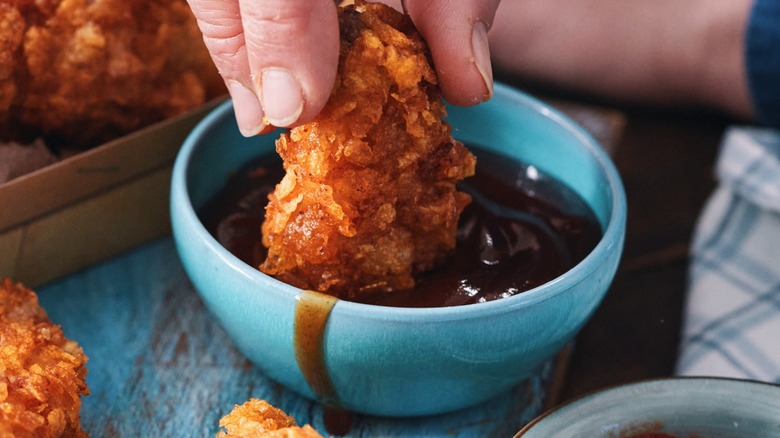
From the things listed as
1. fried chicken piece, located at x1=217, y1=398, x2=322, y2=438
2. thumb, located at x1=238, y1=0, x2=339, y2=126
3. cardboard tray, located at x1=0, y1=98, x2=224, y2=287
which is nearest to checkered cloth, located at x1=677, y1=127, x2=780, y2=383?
fried chicken piece, located at x1=217, y1=398, x2=322, y2=438

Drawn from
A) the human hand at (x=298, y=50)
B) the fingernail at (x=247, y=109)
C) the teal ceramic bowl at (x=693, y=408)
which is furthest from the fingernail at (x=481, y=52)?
the teal ceramic bowl at (x=693, y=408)

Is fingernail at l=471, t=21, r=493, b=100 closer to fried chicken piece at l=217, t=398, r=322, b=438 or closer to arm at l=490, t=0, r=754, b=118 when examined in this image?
fried chicken piece at l=217, t=398, r=322, b=438

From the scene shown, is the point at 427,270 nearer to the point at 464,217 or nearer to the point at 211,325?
the point at 464,217

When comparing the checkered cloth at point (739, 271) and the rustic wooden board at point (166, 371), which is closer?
the rustic wooden board at point (166, 371)

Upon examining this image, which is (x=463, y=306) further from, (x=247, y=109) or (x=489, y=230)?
(x=247, y=109)

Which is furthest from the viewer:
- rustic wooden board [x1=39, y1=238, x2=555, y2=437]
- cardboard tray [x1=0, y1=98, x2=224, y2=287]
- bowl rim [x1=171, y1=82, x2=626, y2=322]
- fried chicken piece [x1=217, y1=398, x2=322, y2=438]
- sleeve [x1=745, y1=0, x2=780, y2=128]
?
sleeve [x1=745, y1=0, x2=780, y2=128]

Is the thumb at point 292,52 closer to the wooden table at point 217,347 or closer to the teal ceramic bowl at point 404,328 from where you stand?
the teal ceramic bowl at point 404,328
